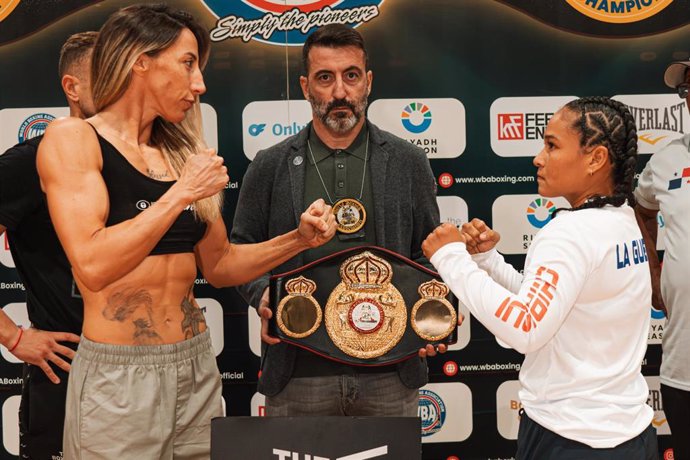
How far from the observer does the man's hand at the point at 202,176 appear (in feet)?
6.85

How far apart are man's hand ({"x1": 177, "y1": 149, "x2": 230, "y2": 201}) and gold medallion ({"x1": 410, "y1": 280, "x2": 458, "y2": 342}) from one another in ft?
3.12

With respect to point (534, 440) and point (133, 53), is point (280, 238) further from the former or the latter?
point (534, 440)

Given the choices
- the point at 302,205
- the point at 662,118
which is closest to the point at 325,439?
the point at 302,205

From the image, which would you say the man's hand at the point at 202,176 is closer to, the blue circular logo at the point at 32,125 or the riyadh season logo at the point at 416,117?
the riyadh season logo at the point at 416,117

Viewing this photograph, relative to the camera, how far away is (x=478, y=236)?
229cm

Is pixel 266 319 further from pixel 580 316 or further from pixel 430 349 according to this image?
pixel 580 316

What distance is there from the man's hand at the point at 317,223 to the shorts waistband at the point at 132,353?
56 centimetres

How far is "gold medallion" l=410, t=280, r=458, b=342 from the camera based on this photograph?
2736mm

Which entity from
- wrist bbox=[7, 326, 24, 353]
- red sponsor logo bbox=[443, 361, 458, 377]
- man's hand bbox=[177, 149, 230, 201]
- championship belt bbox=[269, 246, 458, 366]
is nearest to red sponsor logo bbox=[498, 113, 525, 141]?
red sponsor logo bbox=[443, 361, 458, 377]

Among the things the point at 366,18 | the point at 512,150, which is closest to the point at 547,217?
the point at 512,150

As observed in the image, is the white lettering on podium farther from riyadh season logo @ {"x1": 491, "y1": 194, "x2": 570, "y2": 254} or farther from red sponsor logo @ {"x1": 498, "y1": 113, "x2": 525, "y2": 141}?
red sponsor logo @ {"x1": 498, "y1": 113, "x2": 525, "y2": 141}

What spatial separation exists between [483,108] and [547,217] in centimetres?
66

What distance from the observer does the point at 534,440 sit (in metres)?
2.00

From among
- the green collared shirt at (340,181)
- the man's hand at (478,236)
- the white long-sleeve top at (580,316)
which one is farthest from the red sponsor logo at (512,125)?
the white long-sleeve top at (580,316)
